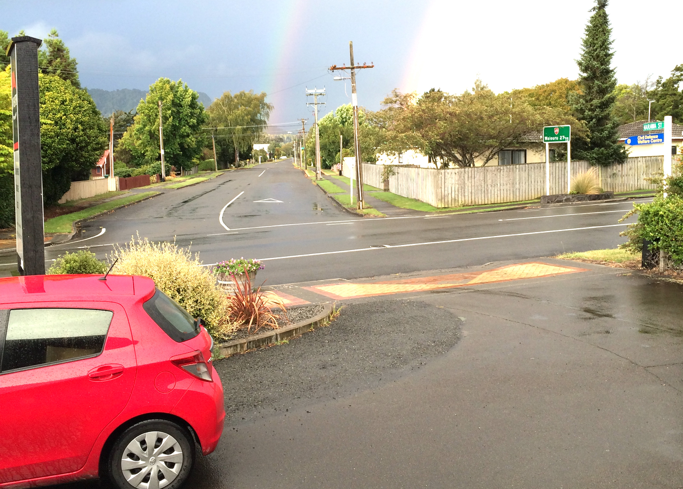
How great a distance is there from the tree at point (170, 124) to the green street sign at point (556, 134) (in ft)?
186

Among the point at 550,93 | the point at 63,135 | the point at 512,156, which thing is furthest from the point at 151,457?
the point at 550,93

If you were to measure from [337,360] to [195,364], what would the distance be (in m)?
3.06

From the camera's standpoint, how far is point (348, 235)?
22328 millimetres

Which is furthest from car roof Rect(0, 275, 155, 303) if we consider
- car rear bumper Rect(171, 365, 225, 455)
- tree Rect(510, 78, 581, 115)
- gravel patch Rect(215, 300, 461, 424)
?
tree Rect(510, 78, 581, 115)

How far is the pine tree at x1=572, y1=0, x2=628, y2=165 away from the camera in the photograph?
37625 mm

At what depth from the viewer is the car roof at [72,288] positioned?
4355 mm

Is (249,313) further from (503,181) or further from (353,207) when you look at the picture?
(503,181)

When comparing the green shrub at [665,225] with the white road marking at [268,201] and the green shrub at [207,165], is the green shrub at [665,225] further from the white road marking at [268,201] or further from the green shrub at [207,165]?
the green shrub at [207,165]

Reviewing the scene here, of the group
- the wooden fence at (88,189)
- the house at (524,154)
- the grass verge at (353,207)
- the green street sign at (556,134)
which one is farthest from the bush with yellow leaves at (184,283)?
the wooden fence at (88,189)

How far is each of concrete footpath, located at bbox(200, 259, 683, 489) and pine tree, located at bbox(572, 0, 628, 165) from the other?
30.2 meters

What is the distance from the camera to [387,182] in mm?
48469

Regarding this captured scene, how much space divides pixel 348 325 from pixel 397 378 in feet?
7.60

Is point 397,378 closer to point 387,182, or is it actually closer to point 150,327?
point 150,327

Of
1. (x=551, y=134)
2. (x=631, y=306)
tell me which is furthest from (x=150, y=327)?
(x=551, y=134)
